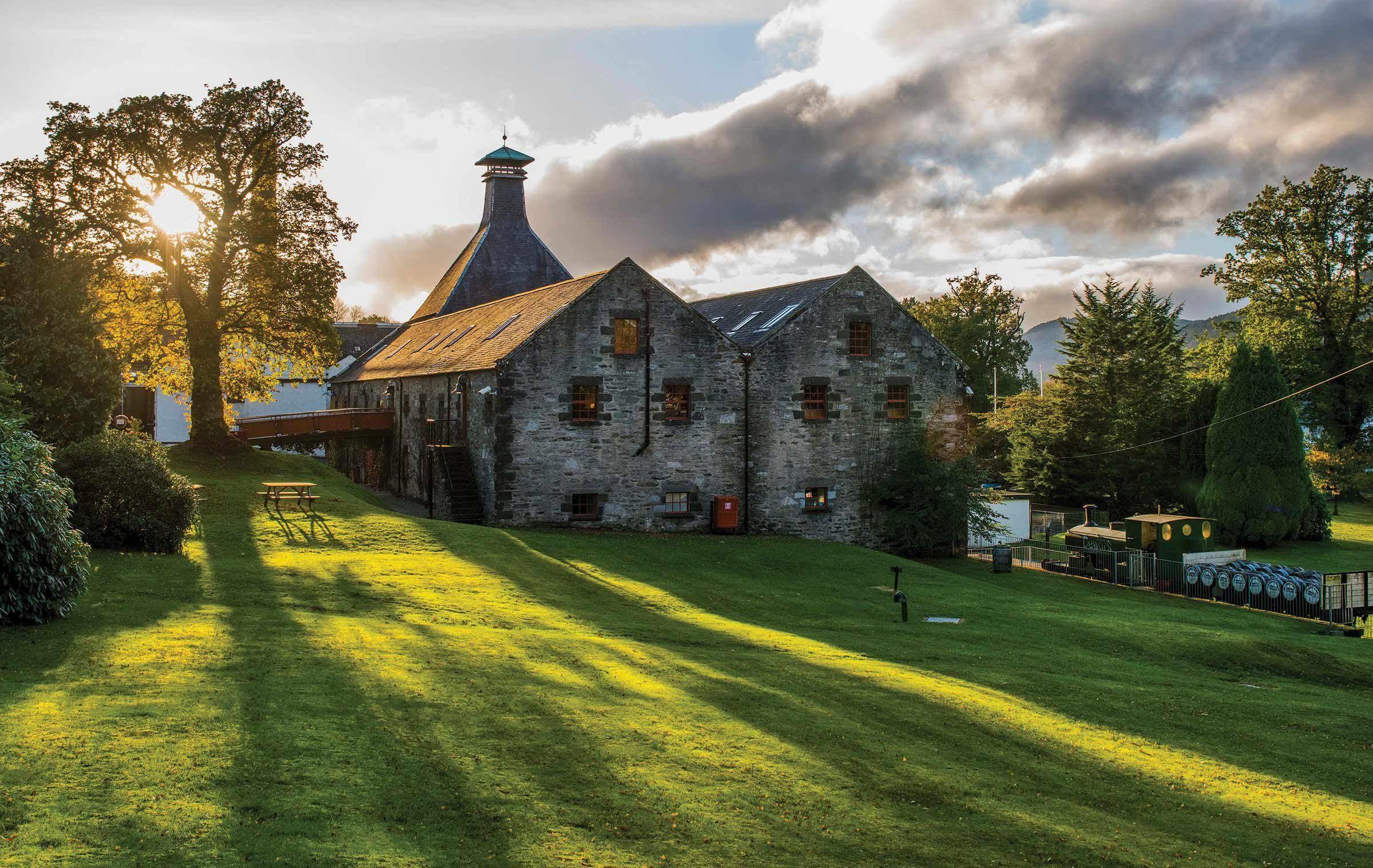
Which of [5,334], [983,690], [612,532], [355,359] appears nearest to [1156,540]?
[612,532]

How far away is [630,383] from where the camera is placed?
3525 cm

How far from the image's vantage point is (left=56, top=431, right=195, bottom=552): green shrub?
73.5ft

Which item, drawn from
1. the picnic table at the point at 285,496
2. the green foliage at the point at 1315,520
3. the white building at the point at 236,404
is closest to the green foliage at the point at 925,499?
the green foliage at the point at 1315,520

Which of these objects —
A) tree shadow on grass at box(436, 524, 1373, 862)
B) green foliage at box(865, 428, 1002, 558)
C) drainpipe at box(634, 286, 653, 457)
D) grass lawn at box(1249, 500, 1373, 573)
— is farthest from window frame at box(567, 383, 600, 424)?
grass lawn at box(1249, 500, 1373, 573)

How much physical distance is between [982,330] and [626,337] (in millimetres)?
48104

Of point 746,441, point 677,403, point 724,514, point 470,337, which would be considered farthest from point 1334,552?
point 470,337

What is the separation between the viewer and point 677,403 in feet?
118

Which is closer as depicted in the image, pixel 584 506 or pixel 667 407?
pixel 584 506

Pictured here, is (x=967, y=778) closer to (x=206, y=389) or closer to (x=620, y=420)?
(x=620, y=420)

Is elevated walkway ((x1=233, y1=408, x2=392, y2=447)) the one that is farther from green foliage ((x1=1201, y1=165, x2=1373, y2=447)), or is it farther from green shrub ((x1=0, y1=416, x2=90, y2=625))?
green foliage ((x1=1201, y1=165, x2=1373, y2=447))

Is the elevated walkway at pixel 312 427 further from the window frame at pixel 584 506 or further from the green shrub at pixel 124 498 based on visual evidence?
the green shrub at pixel 124 498

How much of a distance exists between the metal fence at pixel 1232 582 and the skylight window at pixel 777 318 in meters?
11.8

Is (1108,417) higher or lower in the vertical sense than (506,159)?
lower

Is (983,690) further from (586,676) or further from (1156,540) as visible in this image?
(1156,540)
